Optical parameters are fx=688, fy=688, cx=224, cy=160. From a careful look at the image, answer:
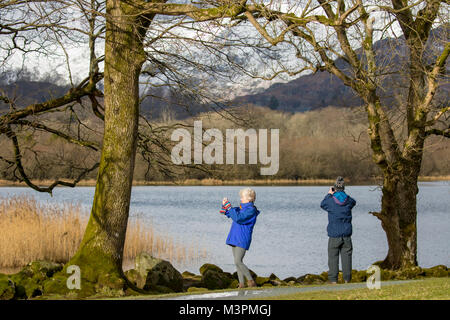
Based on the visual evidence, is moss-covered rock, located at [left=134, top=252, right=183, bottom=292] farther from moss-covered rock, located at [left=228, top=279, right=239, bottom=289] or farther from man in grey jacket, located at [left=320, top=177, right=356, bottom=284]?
man in grey jacket, located at [left=320, top=177, right=356, bottom=284]

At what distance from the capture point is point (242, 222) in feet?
34.8

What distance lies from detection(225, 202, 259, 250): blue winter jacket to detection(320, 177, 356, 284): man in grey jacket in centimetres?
150

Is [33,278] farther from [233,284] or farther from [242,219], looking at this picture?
[242,219]

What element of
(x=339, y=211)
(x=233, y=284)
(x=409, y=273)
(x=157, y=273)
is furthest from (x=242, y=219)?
(x=409, y=273)

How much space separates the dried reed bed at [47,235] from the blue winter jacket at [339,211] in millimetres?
9606

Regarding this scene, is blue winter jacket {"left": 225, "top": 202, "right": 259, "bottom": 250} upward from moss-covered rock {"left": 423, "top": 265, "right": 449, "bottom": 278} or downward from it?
upward

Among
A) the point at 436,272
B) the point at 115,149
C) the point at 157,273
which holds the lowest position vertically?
the point at 436,272

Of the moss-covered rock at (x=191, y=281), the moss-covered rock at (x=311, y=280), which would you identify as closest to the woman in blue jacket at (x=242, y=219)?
the moss-covered rock at (x=191, y=281)

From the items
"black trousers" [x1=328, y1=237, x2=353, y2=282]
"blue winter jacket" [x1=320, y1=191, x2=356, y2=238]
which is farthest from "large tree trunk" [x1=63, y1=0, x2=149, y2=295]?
"blue winter jacket" [x1=320, y1=191, x2=356, y2=238]

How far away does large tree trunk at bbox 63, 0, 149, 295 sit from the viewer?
1295 centimetres

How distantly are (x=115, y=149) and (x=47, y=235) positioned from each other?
6.67 m
